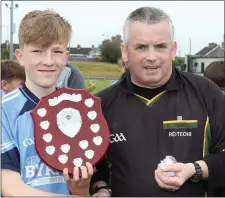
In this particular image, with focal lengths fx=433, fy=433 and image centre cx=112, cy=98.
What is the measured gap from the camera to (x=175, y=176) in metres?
2.19

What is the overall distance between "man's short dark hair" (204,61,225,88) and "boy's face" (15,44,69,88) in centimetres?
238

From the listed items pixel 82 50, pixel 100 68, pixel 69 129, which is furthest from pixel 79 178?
pixel 82 50

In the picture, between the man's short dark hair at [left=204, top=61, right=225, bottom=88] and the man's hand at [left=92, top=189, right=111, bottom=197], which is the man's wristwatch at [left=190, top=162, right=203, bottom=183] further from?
the man's short dark hair at [left=204, top=61, right=225, bottom=88]

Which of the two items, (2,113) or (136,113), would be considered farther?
(136,113)

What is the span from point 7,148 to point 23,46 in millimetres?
582

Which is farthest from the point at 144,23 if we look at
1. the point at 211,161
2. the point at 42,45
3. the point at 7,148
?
the point at 7,148

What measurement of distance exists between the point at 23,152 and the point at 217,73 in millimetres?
2758

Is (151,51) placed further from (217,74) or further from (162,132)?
(217,74)

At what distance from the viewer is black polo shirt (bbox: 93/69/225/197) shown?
2.35m

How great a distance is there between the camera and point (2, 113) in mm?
2293

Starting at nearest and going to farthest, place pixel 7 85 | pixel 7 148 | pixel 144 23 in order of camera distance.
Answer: pixel 7 148, pixel 144 23, pixel 7 85

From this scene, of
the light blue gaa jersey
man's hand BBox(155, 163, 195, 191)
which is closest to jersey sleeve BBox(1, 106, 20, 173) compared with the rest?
the light blue gaa jersey

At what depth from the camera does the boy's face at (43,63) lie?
2.36 m

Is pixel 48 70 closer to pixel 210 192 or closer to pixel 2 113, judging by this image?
pixel 2 113
